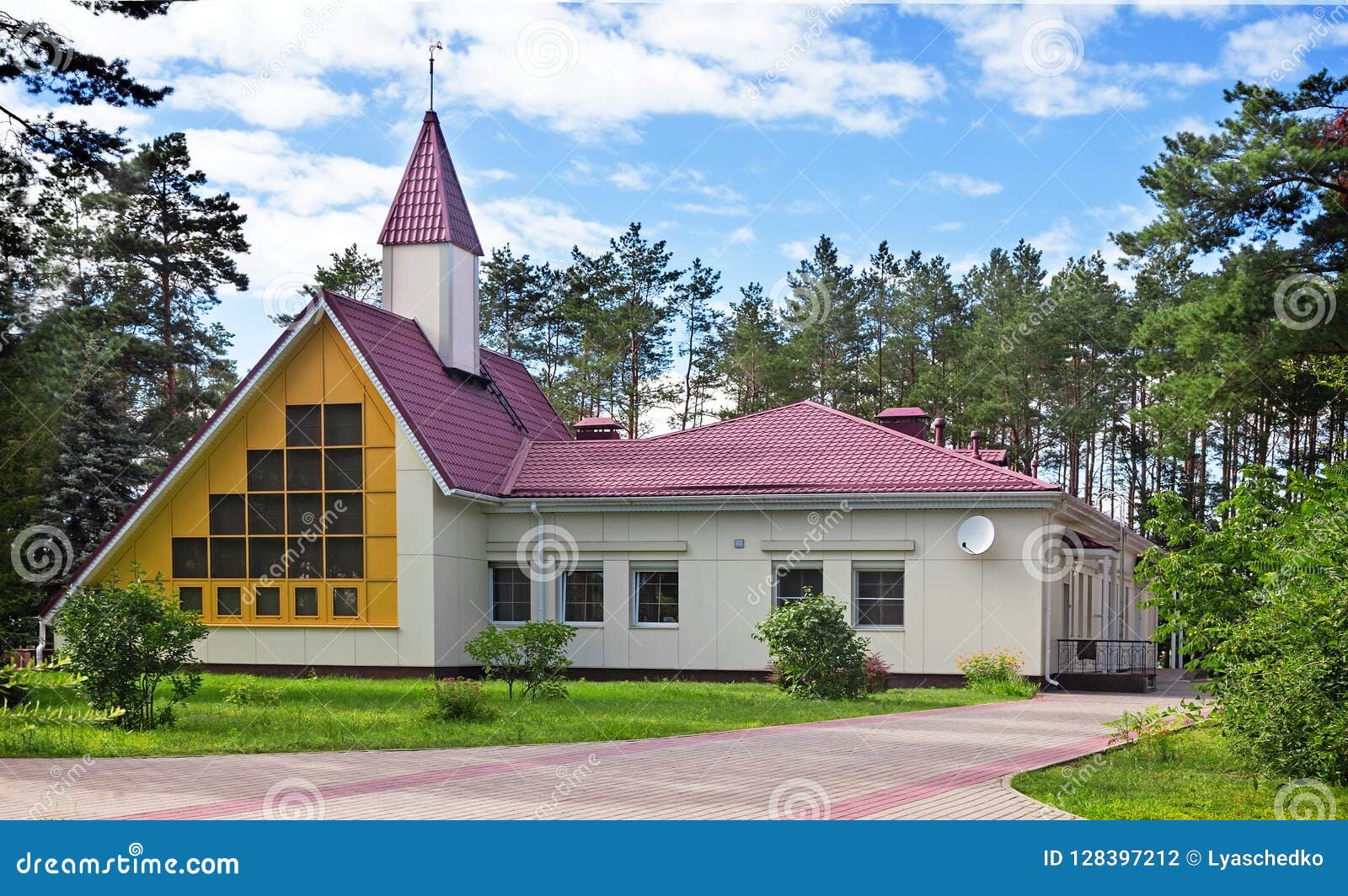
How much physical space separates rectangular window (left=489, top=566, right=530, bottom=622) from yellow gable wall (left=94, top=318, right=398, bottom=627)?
240 cm

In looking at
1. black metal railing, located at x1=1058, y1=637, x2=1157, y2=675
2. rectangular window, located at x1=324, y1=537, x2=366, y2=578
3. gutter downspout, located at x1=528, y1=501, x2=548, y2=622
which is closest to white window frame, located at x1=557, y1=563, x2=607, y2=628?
gutter downspout, located at x1=528, y1=501, x2=548, y2=622

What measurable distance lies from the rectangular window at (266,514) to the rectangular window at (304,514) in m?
0.11

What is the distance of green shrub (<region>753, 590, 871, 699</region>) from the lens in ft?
60.3

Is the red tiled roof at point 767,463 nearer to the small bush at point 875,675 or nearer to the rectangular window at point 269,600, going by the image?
the small bush at point 875,675

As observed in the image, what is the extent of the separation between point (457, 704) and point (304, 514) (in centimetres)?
996

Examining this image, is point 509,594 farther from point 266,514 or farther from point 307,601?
point 266,514

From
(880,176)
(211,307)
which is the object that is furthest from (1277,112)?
(211,307)

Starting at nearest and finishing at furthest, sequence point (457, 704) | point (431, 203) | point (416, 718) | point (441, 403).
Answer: point (457, 704) → point (416, 718) → point (441, 403) → point (431, 203)

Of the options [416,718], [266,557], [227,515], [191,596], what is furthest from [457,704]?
[191,596]

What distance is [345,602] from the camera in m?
23.2

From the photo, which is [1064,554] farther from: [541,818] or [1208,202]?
[541,818]

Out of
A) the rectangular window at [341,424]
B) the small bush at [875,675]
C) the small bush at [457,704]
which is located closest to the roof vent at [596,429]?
the rectangular window at [341,424]

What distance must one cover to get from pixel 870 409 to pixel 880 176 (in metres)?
22.9

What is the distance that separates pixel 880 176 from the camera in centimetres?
2466
